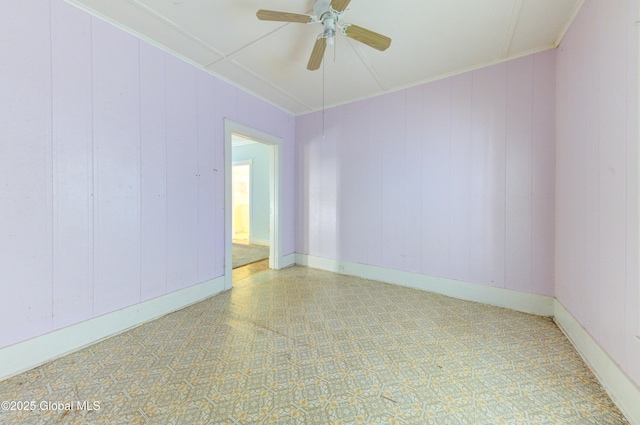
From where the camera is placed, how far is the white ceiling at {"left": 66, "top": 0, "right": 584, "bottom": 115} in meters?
1.66

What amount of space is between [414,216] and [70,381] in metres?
3.05

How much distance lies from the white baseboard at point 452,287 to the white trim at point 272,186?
0.68 m

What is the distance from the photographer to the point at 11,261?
1408 mm

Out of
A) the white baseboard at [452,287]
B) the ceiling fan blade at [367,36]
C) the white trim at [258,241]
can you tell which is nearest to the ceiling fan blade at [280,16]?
the ceiling fan blade at [367,36]

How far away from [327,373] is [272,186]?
2651 mm

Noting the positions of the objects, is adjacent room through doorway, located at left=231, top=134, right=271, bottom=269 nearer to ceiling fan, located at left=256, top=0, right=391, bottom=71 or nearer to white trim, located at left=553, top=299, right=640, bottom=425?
ceiling fan, located at left=256, top=0, right=391, bottom=71

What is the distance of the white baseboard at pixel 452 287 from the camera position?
2145 mm

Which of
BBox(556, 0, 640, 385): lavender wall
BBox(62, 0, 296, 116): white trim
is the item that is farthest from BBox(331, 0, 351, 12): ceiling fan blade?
BBox(556, 0, 640, 385): lavender wall

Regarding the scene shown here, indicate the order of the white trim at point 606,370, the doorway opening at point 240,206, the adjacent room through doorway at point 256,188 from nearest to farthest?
the white trim at point 606,370 < the adjacent room through doorway at point 256,188 < the doorway opening at point 240,206

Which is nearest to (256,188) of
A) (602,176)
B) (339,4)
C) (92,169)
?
(92,169)

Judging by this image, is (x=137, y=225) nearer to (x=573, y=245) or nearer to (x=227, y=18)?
(x=227, y=18)

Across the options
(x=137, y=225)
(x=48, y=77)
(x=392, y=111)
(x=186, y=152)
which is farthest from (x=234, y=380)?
(x=392, y=111)

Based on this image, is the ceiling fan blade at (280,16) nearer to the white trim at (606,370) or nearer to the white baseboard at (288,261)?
the white trim at (606,370)

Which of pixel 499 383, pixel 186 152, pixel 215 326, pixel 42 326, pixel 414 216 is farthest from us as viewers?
pixel 414 216
